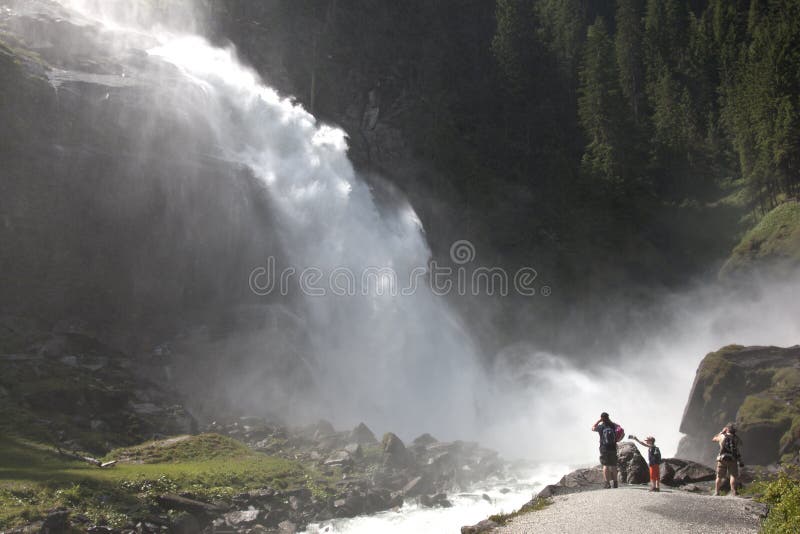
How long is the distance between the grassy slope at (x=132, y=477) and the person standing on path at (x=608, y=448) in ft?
33.3

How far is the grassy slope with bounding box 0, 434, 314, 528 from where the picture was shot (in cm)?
1497

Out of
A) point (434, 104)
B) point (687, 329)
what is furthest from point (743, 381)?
point (434, 104)

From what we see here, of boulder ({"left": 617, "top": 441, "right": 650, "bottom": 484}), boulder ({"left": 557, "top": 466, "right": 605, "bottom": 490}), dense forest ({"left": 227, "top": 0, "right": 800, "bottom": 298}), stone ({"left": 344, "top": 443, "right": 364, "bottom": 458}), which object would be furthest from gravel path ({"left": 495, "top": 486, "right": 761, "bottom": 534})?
dense forest ({"left": 227, "top": 0, "right": 800, "bottom": 298})

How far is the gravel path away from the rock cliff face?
9.31 meters

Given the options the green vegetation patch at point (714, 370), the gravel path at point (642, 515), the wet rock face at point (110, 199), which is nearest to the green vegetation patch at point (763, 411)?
the green vegetation patch at point (714, 370)

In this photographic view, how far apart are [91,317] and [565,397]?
2755cm

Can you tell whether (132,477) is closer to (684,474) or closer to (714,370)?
(684,474)

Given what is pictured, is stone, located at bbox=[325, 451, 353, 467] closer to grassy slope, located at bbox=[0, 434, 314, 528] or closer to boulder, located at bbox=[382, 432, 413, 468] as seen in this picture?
boulder, located at bbox=[382, 432, 413, 468]

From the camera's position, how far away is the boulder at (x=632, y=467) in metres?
17.1

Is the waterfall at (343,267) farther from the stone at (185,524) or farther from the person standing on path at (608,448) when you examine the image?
the person standing on path at (608,448)

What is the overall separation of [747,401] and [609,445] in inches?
434

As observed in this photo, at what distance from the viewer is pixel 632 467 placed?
17.4m

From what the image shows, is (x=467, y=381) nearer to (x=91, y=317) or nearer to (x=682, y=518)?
(x=91, y=317)

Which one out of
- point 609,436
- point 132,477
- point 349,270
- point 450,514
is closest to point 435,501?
point 450,514
